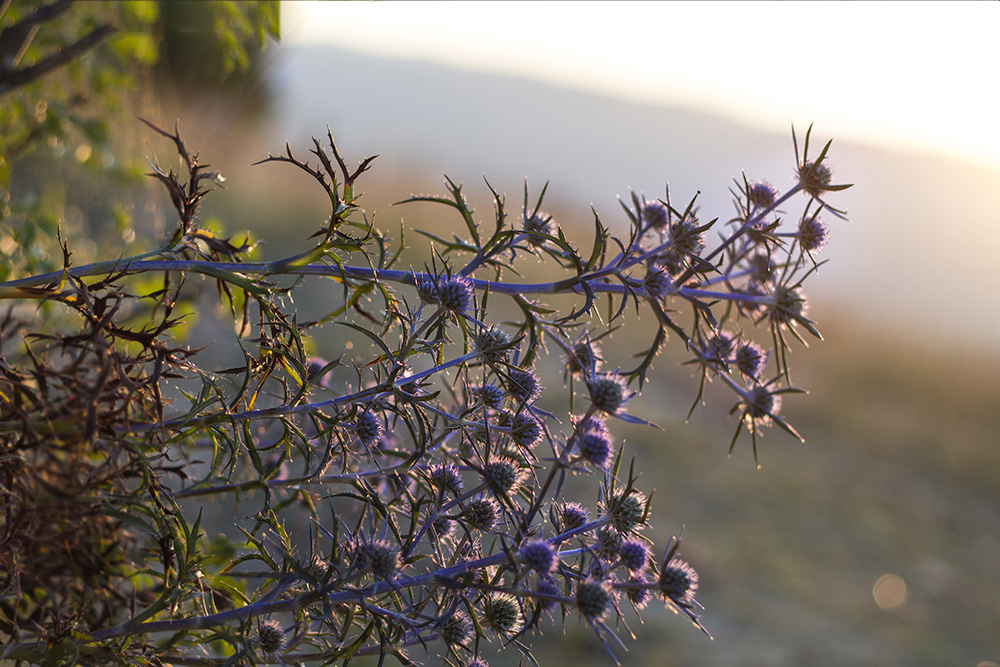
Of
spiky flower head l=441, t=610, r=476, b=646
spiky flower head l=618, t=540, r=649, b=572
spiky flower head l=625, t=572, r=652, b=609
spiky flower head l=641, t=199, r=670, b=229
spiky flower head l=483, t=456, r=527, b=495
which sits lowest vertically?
spiky flower head l=441, t=610, r=476, b=646

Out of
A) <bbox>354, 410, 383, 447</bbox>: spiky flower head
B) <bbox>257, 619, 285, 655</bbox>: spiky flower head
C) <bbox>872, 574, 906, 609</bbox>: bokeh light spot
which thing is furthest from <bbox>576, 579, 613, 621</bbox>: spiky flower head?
<bbox>872, 574, 906, 609</bbox>: bokeh light spot

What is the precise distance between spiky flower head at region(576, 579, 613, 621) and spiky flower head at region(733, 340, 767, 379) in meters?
0.44

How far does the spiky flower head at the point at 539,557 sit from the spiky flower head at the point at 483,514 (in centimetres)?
9

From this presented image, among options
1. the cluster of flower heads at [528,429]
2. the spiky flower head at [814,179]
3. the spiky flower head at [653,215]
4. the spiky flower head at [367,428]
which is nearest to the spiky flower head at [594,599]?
the cluster of flower heads at [528,429]

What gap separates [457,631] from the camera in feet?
3.69

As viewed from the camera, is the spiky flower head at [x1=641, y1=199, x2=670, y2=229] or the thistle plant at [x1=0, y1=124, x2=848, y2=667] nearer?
the thistle plant at [x1=0, y1=124, x2=848, y2=667]

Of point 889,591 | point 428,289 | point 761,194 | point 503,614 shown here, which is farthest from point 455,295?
point 889,591

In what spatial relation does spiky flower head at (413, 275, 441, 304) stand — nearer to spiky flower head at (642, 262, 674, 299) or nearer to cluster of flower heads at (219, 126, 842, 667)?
cluster of flower heads at (219, 126, 842, 667)

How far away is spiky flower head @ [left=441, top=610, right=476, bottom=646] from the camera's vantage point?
42.1 inches

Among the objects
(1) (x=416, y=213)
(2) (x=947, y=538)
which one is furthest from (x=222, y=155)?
(2) (x=947, y=538)

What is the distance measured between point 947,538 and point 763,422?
5920mm

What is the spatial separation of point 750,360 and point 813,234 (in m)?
0.23

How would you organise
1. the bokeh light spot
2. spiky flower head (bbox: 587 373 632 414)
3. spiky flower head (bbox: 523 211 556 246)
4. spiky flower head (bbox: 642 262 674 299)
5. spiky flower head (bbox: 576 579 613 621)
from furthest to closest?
the bokeh light spot → spiky flower head (bbox: 523 211 556 246) → spiky flower head (bbox: 642 262 674 299) → spiky flower head (bbox: 587 373 632 414) → spiky flower head (bbox: 576 579 613 621)

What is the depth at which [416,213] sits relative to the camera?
9.87 meters
